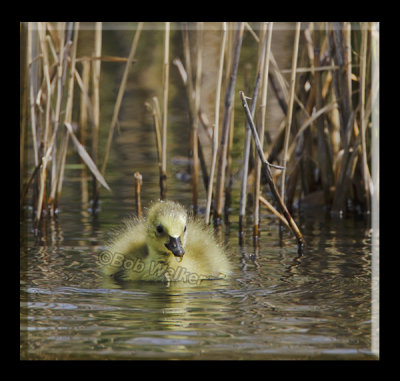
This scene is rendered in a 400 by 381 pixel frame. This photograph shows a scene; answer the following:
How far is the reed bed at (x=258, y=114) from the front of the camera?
6.30 metres

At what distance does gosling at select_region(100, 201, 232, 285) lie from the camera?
532cm

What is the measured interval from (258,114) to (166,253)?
1.40 m

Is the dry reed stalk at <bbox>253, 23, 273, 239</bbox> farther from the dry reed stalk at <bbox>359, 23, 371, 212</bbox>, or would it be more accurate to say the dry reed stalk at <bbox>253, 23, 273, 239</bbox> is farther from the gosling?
the dry reed stalk at <bbox>359, 23, 371, 212</bbox>

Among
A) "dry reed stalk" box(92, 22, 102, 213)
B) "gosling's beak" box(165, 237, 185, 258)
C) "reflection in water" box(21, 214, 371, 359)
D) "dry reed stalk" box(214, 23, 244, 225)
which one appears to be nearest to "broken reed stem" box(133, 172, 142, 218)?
"dry reed stalk" box(214, 23, 244, 225)

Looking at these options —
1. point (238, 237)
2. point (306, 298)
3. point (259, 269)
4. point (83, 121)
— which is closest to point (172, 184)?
point (83, 121)

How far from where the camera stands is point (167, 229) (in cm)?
529

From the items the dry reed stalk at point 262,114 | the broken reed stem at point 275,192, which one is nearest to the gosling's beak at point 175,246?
the broken reed stem at point 275,192

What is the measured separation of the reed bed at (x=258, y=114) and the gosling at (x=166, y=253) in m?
0.74

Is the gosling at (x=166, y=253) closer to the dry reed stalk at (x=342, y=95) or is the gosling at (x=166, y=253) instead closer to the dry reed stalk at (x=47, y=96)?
the dry reed stalk at (x=47, y=96)

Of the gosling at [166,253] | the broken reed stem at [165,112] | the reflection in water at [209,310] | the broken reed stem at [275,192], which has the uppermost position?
the broken reed stem at [165,112]

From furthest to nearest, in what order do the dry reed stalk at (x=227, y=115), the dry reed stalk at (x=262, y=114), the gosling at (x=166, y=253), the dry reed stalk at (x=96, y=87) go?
the dry reed stalk at (x=96, y=87) → the dry reed stalk at (x=227, y=115) → the dry reed stalk at (x=262, y=114) → the gosling at (x=166, y=253)

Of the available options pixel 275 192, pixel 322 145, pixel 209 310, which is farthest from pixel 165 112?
pixel 209 310

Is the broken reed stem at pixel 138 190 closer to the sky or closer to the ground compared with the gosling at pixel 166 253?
closer to the sky

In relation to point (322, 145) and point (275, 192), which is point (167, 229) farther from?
point (322, 145)
